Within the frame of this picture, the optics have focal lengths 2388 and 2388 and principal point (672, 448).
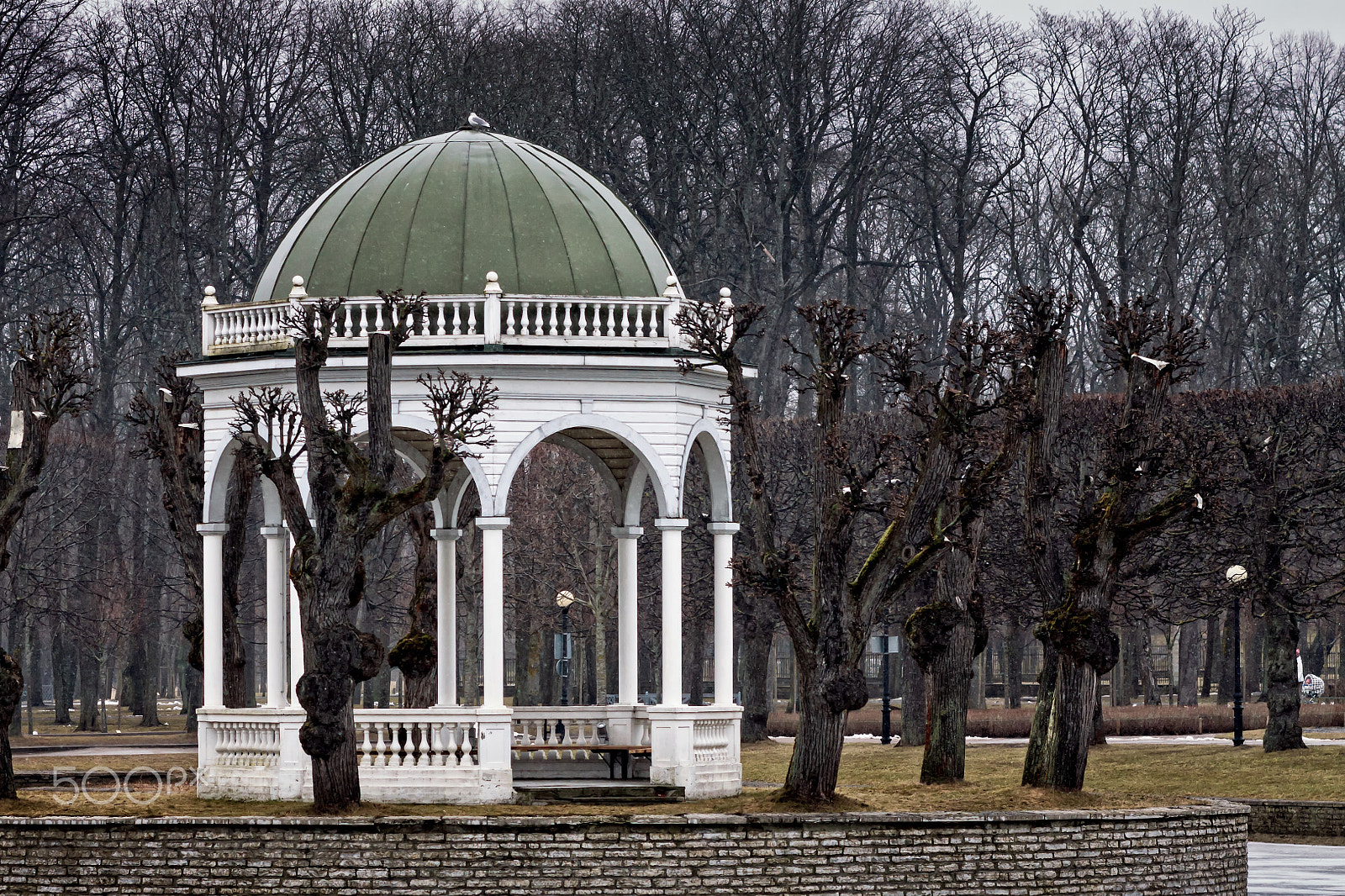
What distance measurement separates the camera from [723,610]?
3100cm

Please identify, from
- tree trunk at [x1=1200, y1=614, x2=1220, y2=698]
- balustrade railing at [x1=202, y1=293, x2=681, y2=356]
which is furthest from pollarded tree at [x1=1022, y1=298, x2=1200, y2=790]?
tree trunk at [x1=1200, y1=614, x2=1220, y2=698]

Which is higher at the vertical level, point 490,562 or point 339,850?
point 490,562

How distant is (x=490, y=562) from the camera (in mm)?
29203

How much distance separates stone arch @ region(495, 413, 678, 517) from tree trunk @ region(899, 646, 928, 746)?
58.6ft

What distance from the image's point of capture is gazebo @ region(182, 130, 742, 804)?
28.9 metres

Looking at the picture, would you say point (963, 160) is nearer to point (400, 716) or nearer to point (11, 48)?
point (11, 48)

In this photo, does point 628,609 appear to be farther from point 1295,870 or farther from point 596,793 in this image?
point 1295,870

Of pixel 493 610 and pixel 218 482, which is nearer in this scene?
pixel 493 610

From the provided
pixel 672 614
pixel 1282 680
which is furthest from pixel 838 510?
pixel 1282 680

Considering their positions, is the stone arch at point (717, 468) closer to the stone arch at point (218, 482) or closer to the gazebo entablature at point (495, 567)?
the gazebo entablature at point (495, 567)

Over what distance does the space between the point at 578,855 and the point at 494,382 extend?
6796mm

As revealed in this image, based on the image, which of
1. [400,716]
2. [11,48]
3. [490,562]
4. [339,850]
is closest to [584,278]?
[490,562]

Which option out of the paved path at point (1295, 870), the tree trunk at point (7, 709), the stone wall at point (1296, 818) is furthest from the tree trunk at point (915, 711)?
the tree trunk at point (7, 709)

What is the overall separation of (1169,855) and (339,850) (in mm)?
9115
